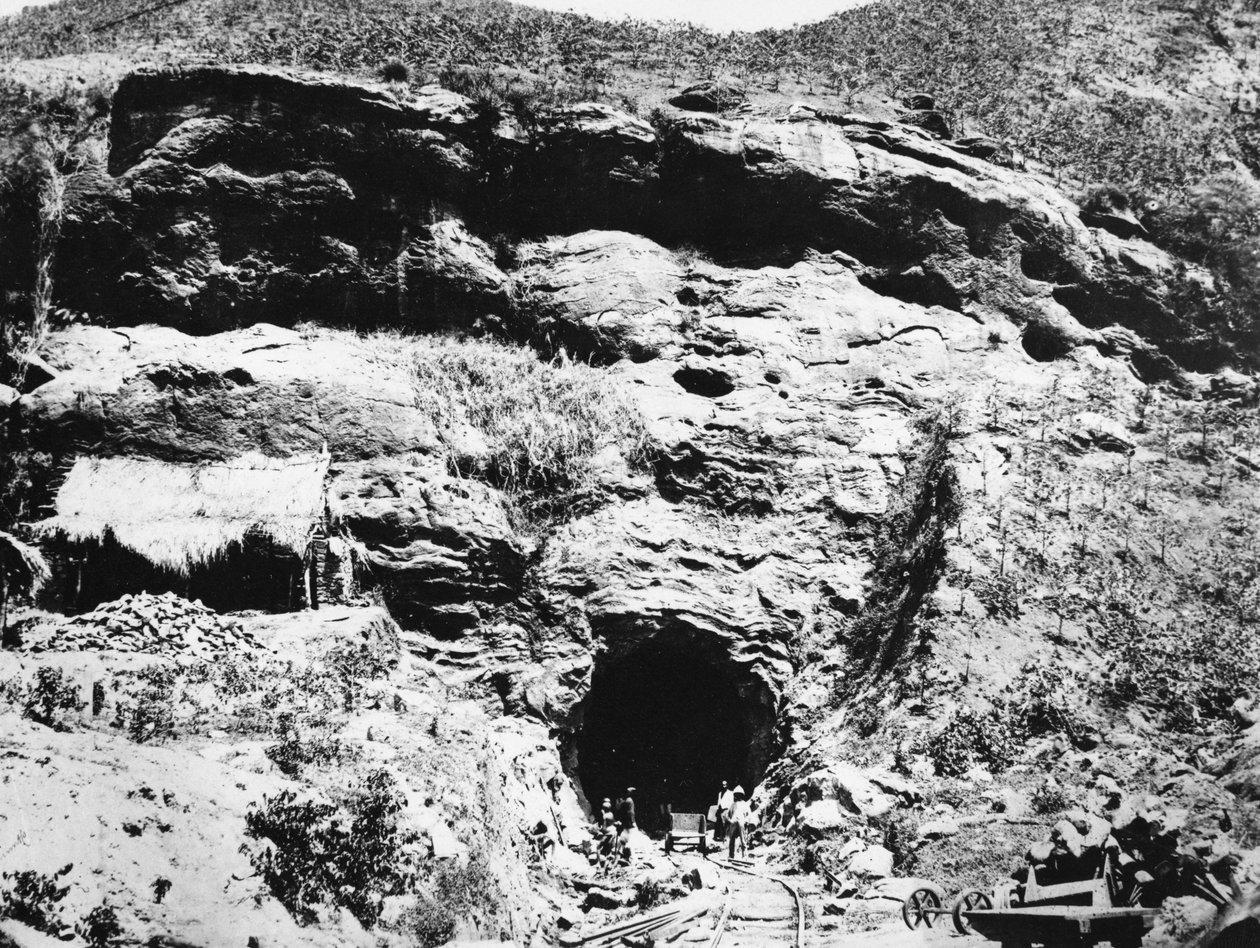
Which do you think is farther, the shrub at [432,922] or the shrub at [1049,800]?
the shrub at [1049,800]

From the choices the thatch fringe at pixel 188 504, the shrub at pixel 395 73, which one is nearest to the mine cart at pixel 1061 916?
the thatch fringe at pixel 188 504

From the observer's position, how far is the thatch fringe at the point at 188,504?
1439cm

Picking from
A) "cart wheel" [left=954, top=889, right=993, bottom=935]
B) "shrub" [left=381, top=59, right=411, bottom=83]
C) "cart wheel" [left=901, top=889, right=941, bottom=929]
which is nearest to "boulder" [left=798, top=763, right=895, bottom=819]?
"cart wheel" [left=901, top=889, right=941, bottom=929]

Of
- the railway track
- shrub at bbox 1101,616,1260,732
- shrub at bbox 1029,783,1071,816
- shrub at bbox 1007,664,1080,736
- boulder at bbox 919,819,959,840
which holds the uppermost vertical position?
shrub at bbox 1101,616,1260,732

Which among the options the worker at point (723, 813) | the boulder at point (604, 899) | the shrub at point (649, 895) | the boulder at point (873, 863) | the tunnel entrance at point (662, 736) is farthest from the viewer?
the tunnel entrance at point (662, 736)

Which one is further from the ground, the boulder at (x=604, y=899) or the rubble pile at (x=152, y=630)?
the rubble pile at (x=152, y=630)

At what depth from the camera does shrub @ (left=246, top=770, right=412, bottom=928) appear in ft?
32.3

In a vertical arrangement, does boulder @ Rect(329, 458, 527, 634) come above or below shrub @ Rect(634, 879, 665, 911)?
above

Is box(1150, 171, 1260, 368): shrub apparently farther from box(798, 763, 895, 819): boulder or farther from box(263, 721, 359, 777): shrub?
box(263, 721, 359, 777): shrub

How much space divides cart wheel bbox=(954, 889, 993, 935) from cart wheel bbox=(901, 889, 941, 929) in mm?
225

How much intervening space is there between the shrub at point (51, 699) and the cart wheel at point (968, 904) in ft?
32.4

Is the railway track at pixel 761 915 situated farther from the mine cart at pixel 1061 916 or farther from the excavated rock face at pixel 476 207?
the excavated rock face at pixel 476 207

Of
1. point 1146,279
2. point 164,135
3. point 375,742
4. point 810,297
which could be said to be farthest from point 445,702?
point 1146,279

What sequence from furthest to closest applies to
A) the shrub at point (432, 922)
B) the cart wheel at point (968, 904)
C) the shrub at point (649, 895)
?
the shrub at point (649, 895), the shrub at point (432, 922), the cart wheel at point (968, 904)
